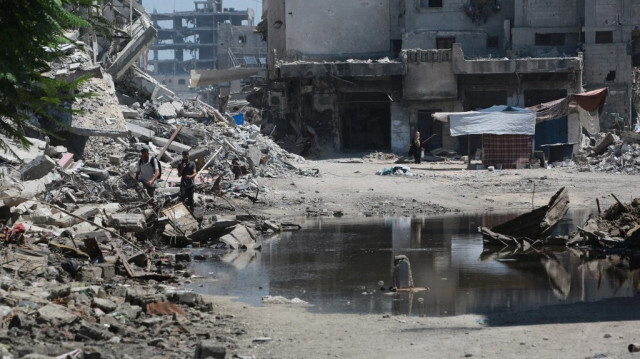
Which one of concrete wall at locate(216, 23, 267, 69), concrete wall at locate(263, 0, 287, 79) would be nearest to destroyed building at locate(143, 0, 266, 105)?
concrete wall at locate(216, 23, 267, 69)

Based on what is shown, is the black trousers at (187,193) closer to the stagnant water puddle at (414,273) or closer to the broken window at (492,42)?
the stagnant water puddle at (414,273)

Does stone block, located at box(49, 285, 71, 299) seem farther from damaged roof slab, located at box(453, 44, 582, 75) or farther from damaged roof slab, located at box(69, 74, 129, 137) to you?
damaged roof slab, located at box(453, 44, 582, 75)

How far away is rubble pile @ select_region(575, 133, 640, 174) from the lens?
1212 inches

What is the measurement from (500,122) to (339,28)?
15273mm

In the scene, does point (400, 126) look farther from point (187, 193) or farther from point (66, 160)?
point (187, 193)

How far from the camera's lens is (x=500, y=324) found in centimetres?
1032

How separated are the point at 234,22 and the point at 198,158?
10818cm

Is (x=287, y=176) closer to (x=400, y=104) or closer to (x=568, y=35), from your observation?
(x=400, y=104)


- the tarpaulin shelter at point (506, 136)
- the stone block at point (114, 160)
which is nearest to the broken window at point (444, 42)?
the tarpaulin shelter at point (506, 136)

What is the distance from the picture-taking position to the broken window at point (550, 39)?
44219mm

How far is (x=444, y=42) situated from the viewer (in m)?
45.9

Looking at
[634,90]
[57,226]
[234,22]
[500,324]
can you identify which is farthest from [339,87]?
[234,22]

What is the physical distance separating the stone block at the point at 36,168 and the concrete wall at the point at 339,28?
27772 millimetres

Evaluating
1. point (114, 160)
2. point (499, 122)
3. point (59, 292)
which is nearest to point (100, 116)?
point (114, 160)
